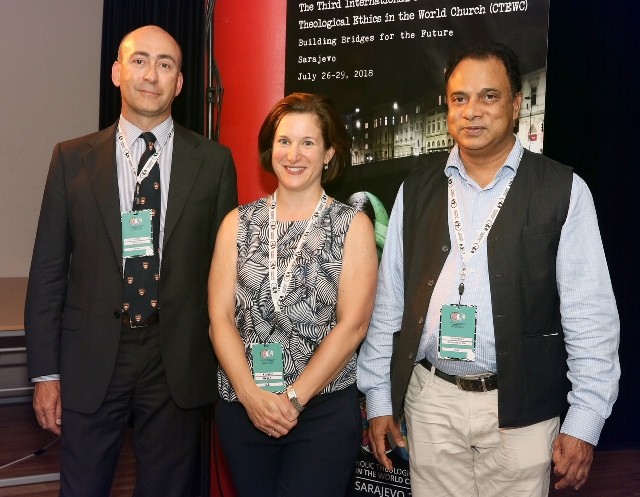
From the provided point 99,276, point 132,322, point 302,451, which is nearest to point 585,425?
point 302,451

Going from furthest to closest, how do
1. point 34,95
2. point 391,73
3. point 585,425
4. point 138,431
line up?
1. point 34,95
2. point 391,73
3. point 138,431
4. point 585,425

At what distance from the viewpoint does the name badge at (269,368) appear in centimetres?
223

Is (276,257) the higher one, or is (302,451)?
(276,257)

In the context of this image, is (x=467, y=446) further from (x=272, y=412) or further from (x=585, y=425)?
(x=272, y=412)

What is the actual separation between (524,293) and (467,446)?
0.50 metres

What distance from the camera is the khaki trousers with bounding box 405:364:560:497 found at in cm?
219

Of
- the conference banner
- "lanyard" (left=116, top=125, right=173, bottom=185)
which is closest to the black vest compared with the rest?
the conference banner

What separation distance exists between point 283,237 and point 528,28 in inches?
50.0

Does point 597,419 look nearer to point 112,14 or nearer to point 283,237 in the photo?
point 283,237

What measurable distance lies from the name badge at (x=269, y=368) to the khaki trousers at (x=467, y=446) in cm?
44

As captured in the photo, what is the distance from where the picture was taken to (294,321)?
2250mm

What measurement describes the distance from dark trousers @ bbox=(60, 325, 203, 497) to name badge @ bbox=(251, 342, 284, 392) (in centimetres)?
40

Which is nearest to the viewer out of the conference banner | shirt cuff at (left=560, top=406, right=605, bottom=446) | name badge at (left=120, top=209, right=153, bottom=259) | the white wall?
shirt cuff at (left=560, top=406, right=605, bottom=446)

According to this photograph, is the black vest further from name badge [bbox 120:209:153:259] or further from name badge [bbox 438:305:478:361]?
name badge [bbox 120:209:153:259]
